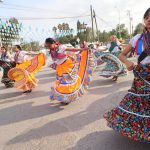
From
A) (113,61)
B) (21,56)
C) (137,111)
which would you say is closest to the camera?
(137,111)

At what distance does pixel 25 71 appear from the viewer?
8.09 metres

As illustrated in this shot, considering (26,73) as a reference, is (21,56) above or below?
above

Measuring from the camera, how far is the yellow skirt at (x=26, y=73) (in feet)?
26.4

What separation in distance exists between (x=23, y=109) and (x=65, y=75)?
1.31 m

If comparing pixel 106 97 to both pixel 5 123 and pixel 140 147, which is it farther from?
pixel 140 147

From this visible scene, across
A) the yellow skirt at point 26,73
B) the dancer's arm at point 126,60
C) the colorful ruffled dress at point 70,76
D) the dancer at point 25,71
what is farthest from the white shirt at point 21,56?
the dancer's arm at point 126,60

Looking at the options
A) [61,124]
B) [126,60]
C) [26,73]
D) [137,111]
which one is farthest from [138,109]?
[26,73]

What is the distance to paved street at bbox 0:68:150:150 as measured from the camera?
3.84 metres

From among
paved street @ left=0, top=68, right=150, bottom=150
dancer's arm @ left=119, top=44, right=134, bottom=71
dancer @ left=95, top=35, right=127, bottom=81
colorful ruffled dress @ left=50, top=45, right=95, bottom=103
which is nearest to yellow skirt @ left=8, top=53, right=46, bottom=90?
paved street @ left=0, top=68, right=150, bottom=150

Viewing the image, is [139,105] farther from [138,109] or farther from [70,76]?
[70,76]

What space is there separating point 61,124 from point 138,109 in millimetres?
1899

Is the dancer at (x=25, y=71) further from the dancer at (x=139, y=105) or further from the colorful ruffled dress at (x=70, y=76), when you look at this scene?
the dancer at (x=139, y=105)

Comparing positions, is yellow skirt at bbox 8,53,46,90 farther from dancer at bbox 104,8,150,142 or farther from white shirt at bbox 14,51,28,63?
dancer at bbox 104,8,150,142

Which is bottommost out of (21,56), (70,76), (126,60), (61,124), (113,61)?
(61,124)
